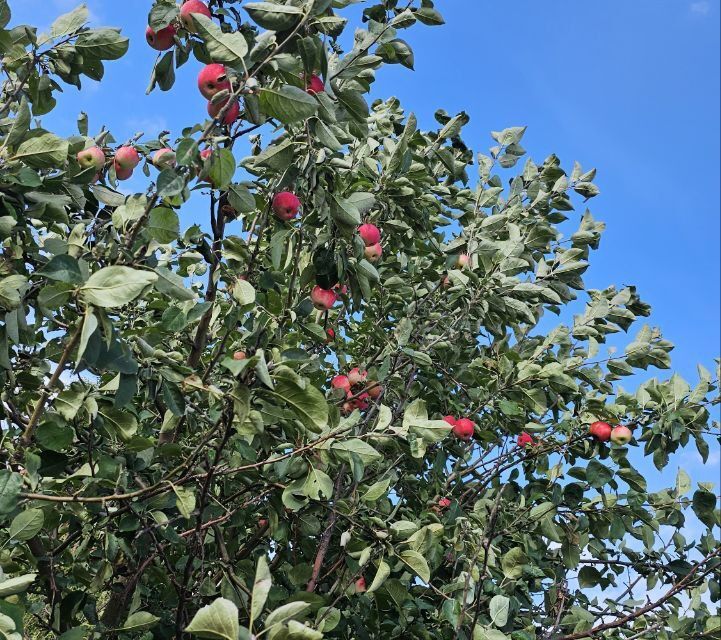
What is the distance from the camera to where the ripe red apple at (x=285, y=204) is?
2.63 meters

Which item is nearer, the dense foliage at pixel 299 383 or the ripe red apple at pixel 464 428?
the dense foliage at pixel 299 383

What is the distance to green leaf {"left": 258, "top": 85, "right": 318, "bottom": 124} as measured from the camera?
1972 mm

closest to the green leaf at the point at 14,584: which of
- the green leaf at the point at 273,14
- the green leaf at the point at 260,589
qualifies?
the green leaf at the point at 260,589

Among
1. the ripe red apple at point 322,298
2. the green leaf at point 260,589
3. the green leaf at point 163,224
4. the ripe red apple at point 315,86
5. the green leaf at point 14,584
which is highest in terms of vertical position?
the ripe red apple at point 315,86

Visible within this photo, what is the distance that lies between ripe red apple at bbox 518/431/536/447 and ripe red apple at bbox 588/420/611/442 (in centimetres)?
33

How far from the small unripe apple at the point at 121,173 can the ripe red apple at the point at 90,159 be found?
0.10 m

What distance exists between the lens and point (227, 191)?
8.11 ft

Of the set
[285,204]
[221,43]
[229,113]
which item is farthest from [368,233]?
[221,43]

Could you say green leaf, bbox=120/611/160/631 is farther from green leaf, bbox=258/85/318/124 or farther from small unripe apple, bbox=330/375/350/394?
green leaf, bbox=258/85/318/124

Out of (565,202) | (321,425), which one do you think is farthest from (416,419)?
(565,202)

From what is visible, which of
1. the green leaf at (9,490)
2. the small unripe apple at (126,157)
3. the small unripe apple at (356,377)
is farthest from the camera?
the small unripe apple at (356,377)

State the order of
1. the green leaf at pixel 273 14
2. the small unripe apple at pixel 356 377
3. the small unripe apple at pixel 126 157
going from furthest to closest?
the small unripe apple at pixel 356 377 → the small unripe apple at pixel 126 157 → the green leaf at pixel 273 14

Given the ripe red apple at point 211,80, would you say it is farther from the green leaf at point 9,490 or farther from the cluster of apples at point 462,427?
the cluster of apples at point 462,427

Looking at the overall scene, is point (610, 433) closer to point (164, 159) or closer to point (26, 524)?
point (164, 159)
